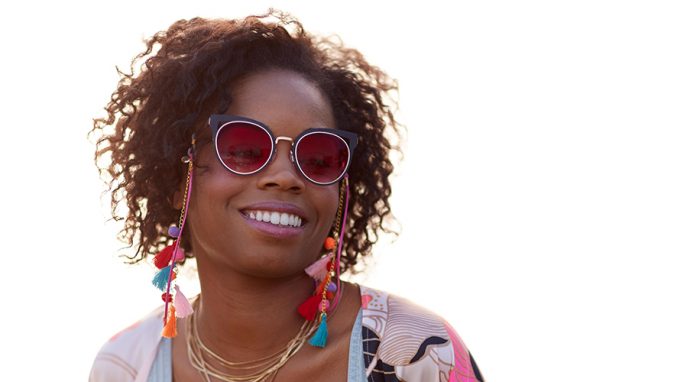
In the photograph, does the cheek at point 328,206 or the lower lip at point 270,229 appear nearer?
the lower lip at point 270,229

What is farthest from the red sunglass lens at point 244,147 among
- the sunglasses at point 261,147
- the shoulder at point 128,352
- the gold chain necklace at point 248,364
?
the shoulder at point 128,352

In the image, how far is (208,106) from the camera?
4535mm

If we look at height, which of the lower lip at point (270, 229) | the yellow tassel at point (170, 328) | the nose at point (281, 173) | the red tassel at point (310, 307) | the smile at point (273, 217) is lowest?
the yellow tassel at point (170, 328)

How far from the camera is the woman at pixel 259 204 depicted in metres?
4.35

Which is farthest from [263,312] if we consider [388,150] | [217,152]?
[388,150]

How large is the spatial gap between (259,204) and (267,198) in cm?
4

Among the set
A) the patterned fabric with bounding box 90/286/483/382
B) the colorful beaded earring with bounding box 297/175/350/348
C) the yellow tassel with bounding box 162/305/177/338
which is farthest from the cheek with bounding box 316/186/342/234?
the yellow tassel with bounding box 162/305/177/338

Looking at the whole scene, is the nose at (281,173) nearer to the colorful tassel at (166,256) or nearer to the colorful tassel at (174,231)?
the colorful tassel at (174,231)

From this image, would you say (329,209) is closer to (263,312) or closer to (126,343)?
(263,312)

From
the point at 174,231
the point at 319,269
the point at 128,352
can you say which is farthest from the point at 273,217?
the point at 128,352

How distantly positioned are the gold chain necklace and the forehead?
2.55 feet

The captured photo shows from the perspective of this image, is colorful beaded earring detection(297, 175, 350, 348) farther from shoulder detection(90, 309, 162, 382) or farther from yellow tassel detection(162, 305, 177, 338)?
shoulder detection(90, 309, 162, 382)

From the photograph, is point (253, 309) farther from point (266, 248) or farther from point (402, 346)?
point (402, 346)

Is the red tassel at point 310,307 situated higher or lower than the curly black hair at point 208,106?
lower
